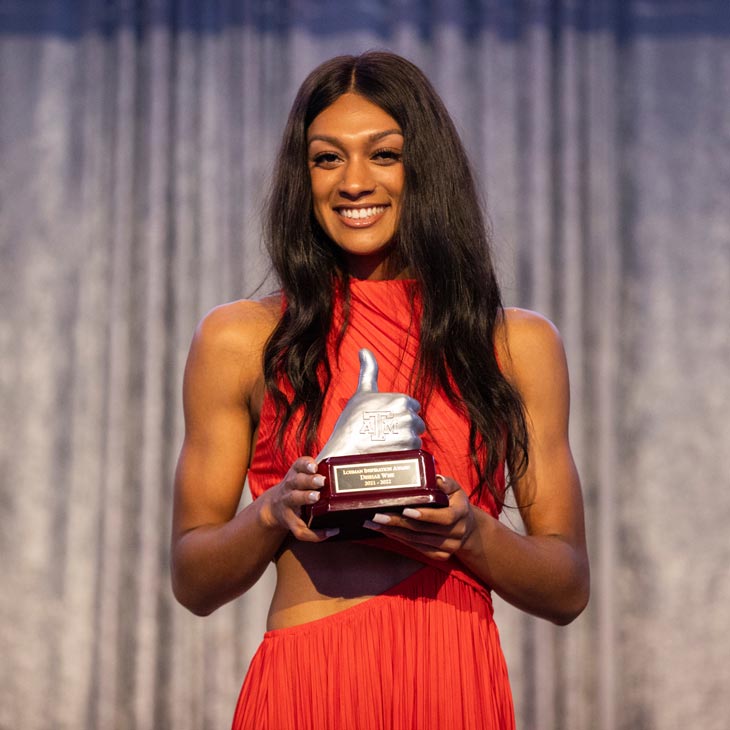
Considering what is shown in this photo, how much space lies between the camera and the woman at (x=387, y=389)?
1.56 metres

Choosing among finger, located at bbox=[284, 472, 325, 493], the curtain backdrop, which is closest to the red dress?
finger, located at bbox=[284, 472, 325, 493]

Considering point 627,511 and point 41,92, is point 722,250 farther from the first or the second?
point 41,92

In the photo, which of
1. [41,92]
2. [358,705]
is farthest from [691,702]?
[41,92]

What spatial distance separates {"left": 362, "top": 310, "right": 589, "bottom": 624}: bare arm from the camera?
1.59m

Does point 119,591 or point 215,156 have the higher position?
point 215,156

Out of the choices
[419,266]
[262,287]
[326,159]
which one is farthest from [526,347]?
[262,287]

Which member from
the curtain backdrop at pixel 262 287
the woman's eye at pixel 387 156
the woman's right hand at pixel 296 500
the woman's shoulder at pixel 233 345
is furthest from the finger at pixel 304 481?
the curtain backdrop at pixel 262 287

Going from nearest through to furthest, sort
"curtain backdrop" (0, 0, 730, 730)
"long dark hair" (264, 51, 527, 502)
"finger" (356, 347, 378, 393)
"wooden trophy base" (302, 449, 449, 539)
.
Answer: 1. "wooden trophy base" (302, 449, 449, 539)
2. "finger" (356, 347, 378, 393)
3. "long dark hair" (264, 51, 527, 502)
4. "curtain backdrop" (0, 0, 730, 730)

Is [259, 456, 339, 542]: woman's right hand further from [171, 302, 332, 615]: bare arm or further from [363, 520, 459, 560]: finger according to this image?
[171, 302, 332, 615]: bare arm

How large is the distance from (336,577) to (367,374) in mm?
303

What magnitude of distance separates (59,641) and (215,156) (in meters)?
1.55

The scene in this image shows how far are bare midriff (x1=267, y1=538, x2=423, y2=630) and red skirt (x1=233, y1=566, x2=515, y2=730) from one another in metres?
0.01

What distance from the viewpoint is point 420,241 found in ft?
5.78

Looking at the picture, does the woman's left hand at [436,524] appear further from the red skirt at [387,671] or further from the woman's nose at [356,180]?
the woman's nose at [356,180]
